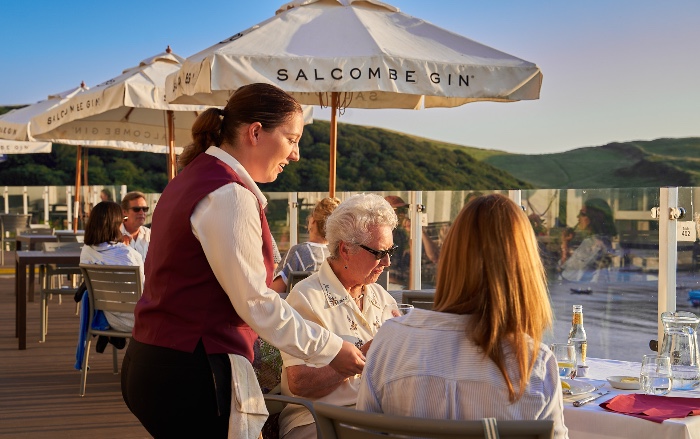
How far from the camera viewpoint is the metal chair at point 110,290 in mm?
5996

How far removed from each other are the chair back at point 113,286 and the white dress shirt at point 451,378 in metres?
4.19

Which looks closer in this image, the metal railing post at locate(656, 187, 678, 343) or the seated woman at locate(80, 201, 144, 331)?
the metal railing post at locate(656, 187, 678, 343)

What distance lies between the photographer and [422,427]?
1773 mm

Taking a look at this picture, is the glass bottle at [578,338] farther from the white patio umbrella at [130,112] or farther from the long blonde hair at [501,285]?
the white patio umbrella at [130,112]

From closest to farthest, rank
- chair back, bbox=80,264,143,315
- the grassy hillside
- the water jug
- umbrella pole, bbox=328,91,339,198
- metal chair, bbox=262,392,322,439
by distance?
metal chair, bbox=262,392,322,439 → the water jug → chair back, bbox=80,264,143,315 → umbrella pole, bbox=328,91,339,198 → the grassy hillside

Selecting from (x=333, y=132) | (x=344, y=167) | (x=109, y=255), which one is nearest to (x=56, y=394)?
(x=109, y=255)

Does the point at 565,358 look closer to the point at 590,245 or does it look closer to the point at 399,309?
the point at 399,309

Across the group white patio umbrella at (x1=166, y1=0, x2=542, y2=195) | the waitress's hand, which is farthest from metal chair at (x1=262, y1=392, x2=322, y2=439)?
white patio umbrella at (x1=166, y1=0, x2=542, y2=195)

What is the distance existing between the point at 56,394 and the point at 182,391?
4.46 m

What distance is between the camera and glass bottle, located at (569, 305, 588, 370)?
10.1 feet

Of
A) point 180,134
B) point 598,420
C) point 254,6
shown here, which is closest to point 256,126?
point 598,420

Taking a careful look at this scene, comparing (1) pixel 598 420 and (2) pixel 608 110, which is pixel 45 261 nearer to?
(1) pixel 598 420

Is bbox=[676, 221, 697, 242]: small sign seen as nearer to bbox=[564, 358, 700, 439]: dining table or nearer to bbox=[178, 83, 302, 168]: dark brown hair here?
bbox=[564, 358, 700, 439]: dining table

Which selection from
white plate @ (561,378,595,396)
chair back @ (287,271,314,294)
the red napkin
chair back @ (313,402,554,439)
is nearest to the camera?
chair back @ (313,402,554,439)
